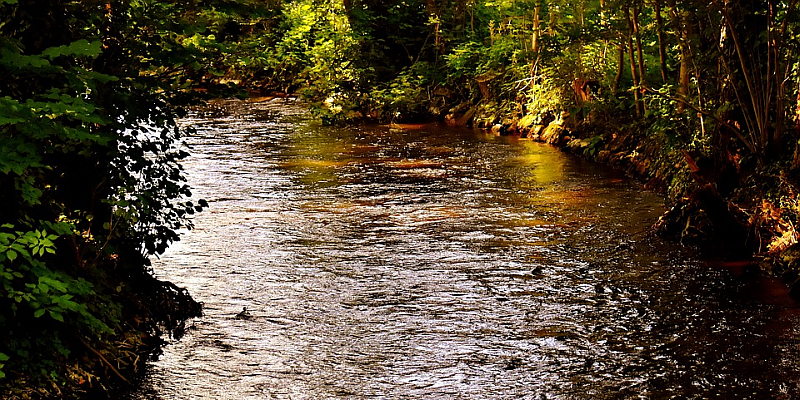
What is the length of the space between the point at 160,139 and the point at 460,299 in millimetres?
3569

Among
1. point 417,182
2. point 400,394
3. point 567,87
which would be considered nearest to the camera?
point 400,394

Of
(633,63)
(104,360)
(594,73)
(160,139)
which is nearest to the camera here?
(104,360)

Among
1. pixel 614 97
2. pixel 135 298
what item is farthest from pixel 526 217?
pixel 135 298

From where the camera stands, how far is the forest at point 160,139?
5984 mm

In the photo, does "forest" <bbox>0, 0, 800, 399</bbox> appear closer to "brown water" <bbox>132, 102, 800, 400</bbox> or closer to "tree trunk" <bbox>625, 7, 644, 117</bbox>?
"tree trunk" <bbox>625, 7, 644, 117</bbox>

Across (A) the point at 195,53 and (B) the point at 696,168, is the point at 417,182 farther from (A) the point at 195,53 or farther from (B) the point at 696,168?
(A) the point at 195,53

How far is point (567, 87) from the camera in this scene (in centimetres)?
2045

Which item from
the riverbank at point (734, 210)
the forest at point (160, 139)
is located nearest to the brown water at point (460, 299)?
the riverbank at point (734, 210)

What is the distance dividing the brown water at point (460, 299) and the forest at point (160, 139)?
2.08ft

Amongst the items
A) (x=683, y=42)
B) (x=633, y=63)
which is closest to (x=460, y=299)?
(x=683, y=42)

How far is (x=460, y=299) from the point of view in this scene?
952 centimetres

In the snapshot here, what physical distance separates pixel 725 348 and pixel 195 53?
5352 millimetres

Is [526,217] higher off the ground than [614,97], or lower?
lower

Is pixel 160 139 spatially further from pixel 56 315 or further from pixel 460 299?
pixel 56 315
